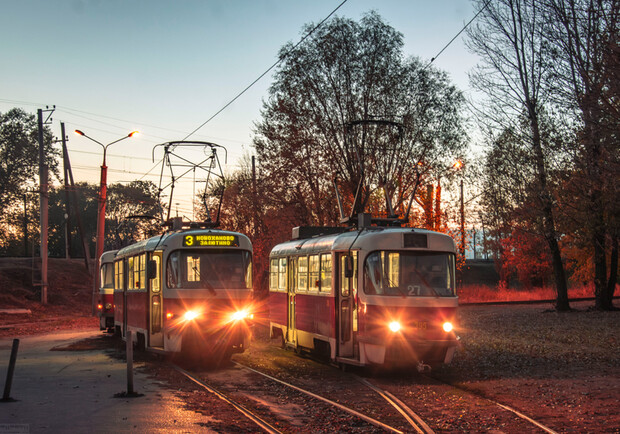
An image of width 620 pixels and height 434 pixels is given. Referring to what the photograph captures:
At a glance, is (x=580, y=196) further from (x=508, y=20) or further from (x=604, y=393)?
(x=604, y=393)

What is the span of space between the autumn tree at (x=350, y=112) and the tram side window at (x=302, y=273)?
13.0 m

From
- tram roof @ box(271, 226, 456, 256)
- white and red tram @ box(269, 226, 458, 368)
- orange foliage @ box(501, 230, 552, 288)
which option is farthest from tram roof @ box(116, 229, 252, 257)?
orange foliage @ box(501, 230, 552, 288)

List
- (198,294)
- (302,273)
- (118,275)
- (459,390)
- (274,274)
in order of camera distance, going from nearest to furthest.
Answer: (459,390)
(198,294)
(302,273)
(274,274)
(118,275)

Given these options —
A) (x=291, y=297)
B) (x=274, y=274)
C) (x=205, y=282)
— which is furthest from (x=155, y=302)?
(x=274, y=274)

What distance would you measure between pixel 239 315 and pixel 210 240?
6.26ft

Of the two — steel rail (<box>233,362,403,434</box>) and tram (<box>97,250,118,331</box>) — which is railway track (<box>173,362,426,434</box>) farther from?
tram (<box>97,250,118,331</box>)

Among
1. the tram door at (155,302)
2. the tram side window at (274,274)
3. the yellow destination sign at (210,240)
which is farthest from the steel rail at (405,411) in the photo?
the tram side window at (274,274)

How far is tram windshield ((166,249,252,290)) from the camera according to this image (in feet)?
56.4

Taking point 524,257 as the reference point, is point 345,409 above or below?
below

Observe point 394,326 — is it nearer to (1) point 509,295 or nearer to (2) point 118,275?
(2) point 118,275

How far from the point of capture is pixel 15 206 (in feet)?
222

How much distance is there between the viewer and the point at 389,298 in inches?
560

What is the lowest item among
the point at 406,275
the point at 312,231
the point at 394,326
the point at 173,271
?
the point at 394,326

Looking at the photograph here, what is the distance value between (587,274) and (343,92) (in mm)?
17677
